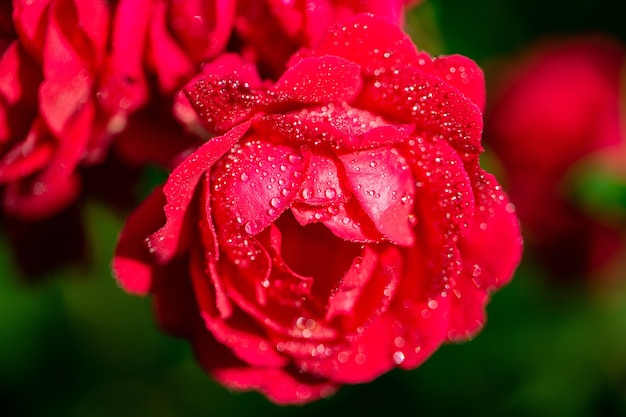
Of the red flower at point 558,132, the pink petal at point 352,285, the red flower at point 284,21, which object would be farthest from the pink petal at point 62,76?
the red flower at point 558,132

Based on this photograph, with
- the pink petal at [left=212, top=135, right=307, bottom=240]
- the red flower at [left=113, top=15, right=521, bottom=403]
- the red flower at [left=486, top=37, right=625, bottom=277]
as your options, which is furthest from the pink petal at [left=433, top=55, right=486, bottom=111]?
the red flower at [left=486, top=37, right=625, bottom=277]

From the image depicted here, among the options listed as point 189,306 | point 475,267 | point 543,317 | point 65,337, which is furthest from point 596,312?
point 65,337

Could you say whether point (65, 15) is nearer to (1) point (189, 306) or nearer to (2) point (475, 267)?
(1) point (189, 306)

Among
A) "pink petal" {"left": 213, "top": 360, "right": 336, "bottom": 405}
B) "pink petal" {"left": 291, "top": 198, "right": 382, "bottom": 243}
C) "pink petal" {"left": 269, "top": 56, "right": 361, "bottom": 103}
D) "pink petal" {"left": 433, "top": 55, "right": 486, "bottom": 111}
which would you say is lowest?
"pink petal" {"left": 213, "top": 360, "right": 336, "bottom": 405}

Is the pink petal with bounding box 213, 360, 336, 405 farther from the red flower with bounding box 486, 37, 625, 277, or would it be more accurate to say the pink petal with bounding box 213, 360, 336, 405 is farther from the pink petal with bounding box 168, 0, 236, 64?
the red flower with bounding box 486, 37, 625, 277

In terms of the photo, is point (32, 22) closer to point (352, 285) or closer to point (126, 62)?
point (126, 62)
